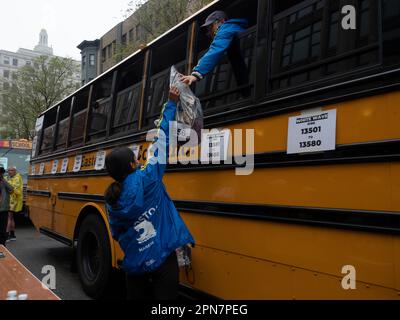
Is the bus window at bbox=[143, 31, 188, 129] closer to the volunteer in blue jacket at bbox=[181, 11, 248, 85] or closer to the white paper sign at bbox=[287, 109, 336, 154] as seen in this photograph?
the volunteer in blue jacket at bbox=[181, 11, 248, 85]

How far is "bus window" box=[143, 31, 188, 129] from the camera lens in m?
3.66

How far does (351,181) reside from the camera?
2.03m

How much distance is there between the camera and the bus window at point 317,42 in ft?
6.91

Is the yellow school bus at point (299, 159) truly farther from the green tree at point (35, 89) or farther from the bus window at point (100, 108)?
the green tree at point (35, 89)

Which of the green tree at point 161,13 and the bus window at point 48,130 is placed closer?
the bus window at point 48,130

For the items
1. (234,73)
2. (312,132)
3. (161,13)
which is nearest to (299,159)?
(312,132)

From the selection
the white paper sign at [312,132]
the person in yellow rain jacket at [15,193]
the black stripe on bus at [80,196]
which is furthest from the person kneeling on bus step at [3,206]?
the white paper sign at [312,132]

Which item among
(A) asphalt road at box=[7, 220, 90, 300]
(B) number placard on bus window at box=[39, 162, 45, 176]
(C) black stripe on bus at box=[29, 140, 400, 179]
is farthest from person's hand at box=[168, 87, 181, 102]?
(B) number placard on bus window at box=[39, 162, 45, 176]

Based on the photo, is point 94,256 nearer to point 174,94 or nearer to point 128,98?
point 128,98

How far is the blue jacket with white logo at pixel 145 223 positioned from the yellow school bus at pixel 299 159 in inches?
16.7

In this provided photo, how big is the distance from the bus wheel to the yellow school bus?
135 cm

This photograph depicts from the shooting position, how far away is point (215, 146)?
2992 mm
